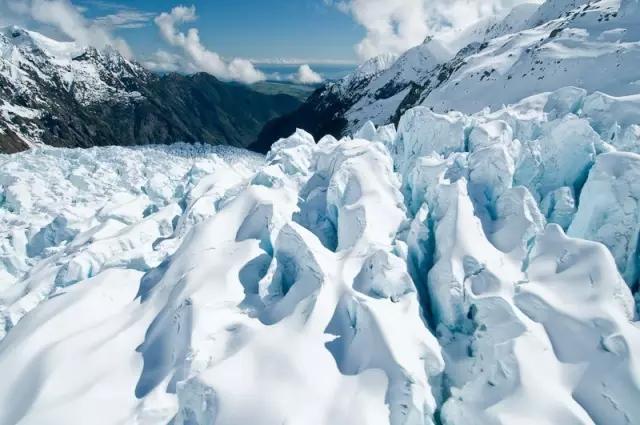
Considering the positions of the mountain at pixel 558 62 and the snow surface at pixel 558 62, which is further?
the mountain at pixel 558 62

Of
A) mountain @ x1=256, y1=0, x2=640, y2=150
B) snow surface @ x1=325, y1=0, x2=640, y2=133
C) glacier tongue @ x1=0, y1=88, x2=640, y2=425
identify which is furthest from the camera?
mountain @ x1=256, y1=0, x2=640, y2=150

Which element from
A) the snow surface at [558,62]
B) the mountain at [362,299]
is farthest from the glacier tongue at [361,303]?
the snow surface at [558,62]

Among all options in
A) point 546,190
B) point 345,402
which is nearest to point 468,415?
point 345,402

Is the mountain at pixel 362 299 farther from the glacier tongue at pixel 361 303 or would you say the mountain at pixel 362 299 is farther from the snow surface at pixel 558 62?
the snow surface at pixel 558 62

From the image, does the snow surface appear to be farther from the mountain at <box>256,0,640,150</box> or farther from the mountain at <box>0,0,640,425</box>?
the mountain at <box>0,0,640,425</box>

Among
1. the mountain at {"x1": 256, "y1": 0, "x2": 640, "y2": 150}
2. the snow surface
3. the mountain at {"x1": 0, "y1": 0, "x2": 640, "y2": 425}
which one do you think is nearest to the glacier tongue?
the mountain at {"x1": 0, "y1": 0, "x2": 640, "y2": 425}

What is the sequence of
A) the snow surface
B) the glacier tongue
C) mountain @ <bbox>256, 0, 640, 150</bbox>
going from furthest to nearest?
mountain @ <bbox>256, 0, 640, 150</bbox>
the snow surface
the glacier tongue

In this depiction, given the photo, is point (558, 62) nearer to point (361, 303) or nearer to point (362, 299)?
point (362, 299)

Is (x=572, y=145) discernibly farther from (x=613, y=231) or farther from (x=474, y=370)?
(x=474, y=370)

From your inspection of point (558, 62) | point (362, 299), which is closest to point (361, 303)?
point (362, 299)
